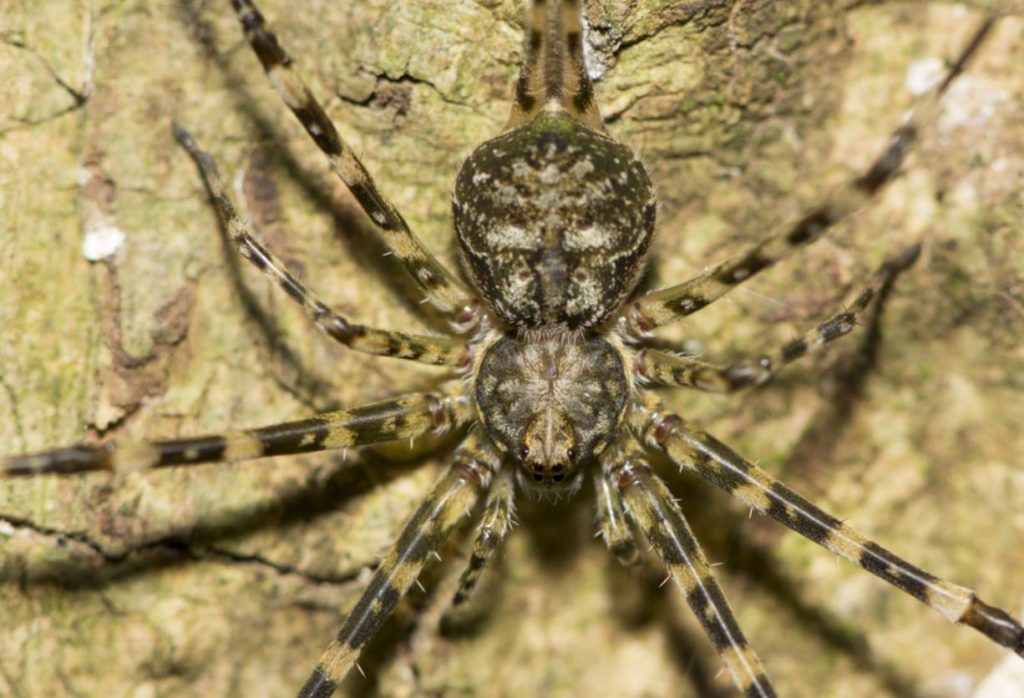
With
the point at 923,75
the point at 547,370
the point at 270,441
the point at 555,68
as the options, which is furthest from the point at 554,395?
the point at 923,75

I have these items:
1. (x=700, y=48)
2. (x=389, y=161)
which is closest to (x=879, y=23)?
(x=700, y=48)

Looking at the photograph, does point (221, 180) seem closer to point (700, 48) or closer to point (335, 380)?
point (335, 380)

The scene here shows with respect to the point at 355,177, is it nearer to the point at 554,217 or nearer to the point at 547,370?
the point at 554,217

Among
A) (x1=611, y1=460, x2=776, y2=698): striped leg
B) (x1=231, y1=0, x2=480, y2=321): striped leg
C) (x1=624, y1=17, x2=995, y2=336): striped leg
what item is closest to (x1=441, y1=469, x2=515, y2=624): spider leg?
(x1=611, y1=460, x2=776, y2=698): striped leg

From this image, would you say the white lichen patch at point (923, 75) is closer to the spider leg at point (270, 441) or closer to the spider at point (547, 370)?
the spider at point (547, 370)

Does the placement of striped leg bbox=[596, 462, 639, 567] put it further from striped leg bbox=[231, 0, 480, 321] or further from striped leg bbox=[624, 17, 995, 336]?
striped leg bbox=[231, 0, 480, 321]

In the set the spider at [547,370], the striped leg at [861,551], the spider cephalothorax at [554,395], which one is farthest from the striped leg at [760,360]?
the striped leg at [861,551]
